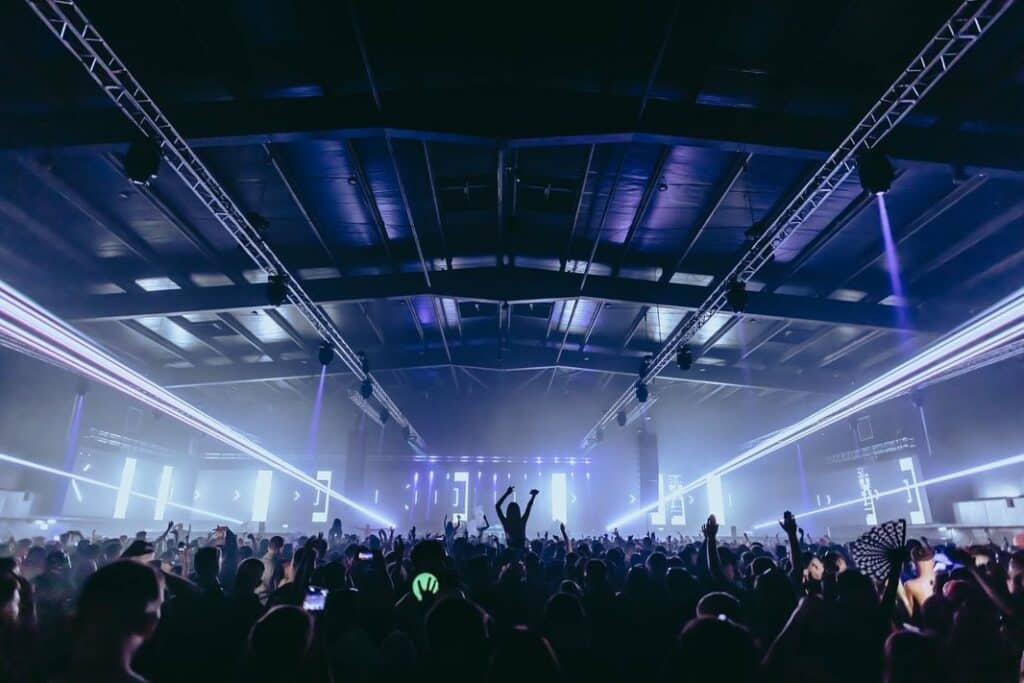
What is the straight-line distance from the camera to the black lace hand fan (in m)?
3.31

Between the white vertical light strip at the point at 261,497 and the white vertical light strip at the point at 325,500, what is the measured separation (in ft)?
7.37

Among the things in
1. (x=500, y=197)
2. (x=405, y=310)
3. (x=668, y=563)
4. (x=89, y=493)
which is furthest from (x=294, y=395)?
(x=668, y=563)

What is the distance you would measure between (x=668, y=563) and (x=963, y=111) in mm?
7096

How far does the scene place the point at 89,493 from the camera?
15961mm

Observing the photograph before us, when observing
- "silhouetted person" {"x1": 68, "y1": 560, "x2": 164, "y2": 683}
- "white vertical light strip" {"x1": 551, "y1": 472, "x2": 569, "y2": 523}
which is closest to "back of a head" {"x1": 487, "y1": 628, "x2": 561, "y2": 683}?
"silhouetted person" {"x1": 68, "y1": 560, "x2": 164, "y2": 683}

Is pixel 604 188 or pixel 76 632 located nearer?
pixel 76 632

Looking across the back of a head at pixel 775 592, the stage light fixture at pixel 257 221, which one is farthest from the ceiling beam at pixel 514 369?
the back of a head at pixel 775 592

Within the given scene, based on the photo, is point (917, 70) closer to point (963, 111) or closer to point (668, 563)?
point (963, 111)

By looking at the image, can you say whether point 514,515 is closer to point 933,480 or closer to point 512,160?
point 512,160

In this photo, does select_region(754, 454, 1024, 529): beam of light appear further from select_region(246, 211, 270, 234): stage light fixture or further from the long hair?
select_region(246, 211, 270, 234): stage light fixture

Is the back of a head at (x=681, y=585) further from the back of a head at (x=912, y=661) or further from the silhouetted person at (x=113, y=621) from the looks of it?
the silhouetted person at (x=113, y=621)

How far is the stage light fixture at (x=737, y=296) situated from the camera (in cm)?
979

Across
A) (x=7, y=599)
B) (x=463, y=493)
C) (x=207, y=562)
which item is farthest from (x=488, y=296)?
(x=463, y=493)

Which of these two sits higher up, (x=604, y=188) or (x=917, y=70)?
(x=604, y=188)
